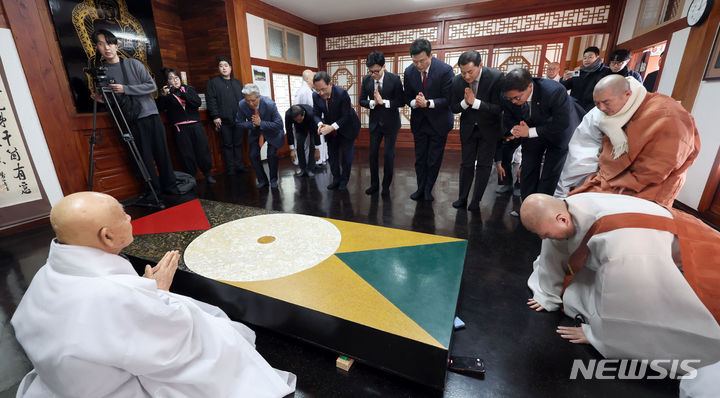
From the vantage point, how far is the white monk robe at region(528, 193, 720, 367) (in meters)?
1.15

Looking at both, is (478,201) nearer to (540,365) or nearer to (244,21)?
(540,365)

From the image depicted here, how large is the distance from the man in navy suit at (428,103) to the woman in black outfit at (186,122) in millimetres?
2824

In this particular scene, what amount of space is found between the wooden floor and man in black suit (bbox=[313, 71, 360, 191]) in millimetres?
714

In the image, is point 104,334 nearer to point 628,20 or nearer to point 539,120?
point 539,120

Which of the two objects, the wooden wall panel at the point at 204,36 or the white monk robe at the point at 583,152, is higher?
the wooden wall panel at the point at 204,36

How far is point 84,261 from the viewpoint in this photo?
85 centimetres

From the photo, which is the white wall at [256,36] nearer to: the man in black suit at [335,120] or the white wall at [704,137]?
the man in black suit at [335,120]

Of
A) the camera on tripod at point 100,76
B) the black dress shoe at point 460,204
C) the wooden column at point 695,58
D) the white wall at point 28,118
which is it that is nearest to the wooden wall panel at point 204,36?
the camera on tripod at point 100,76

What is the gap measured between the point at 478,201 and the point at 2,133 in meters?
4.39

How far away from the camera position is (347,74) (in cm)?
709

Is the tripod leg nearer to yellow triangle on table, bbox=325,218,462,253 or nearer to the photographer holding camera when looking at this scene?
the photographer holding camera

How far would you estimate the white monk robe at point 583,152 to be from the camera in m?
2.22

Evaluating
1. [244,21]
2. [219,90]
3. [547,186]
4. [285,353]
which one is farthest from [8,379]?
[244,21]

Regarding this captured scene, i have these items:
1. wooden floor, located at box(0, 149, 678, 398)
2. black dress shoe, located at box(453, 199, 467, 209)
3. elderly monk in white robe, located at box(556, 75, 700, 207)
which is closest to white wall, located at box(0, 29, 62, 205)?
wooden floor, located at box(0, 149, 678, 398)
